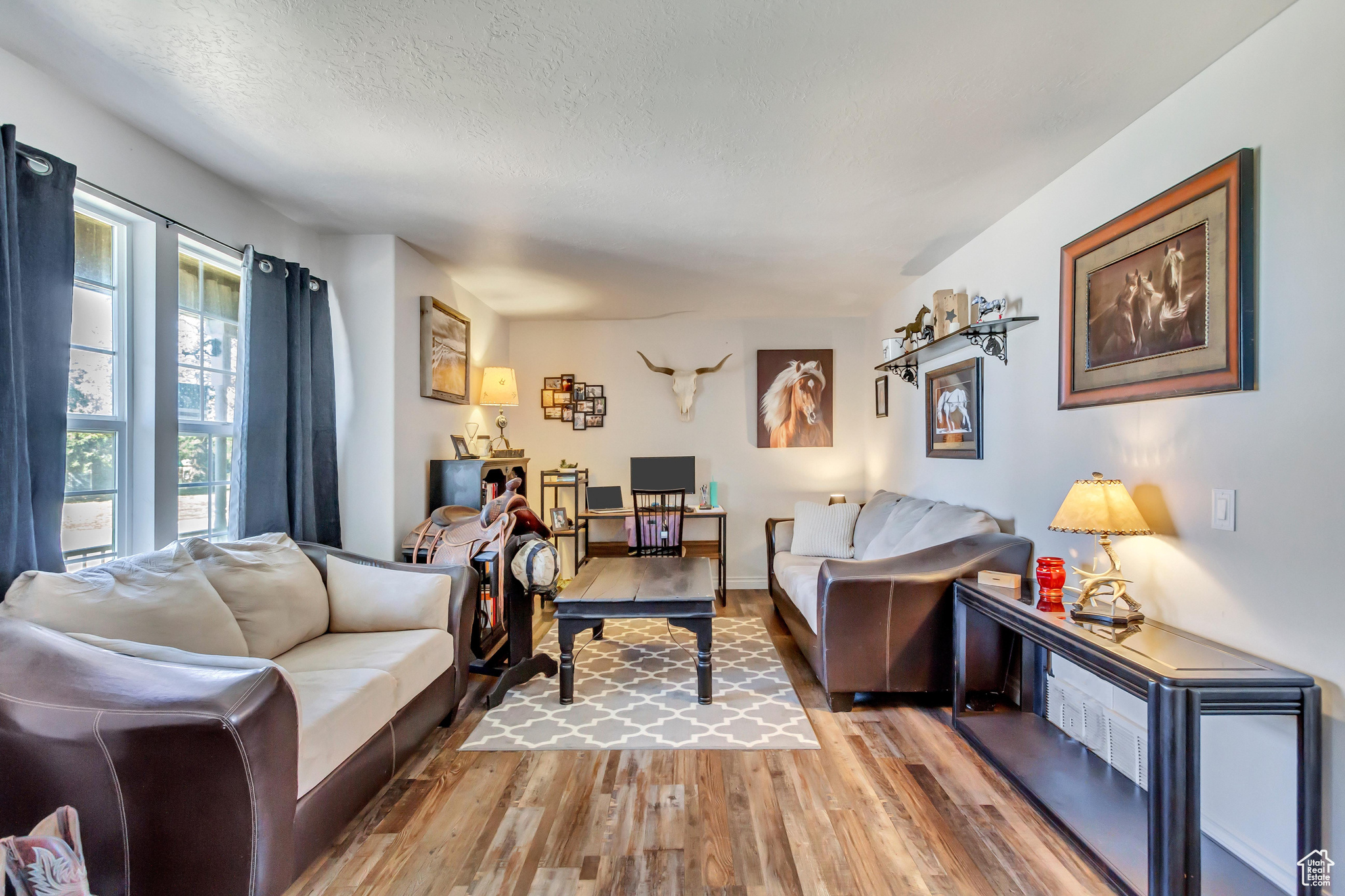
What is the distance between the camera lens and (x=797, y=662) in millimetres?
3504

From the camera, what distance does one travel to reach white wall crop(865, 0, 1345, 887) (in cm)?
153

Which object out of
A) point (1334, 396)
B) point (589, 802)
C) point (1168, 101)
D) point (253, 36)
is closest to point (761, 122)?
point (1168, 101)

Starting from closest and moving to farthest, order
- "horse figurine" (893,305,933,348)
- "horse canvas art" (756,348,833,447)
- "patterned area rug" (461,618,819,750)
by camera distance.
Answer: "patterned area rug" (461,618,819,750)
"horse figurine" (893,305,933,348)
"horse canvas art" (756,348,833,447)

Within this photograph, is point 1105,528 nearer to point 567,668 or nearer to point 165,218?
point 567,668

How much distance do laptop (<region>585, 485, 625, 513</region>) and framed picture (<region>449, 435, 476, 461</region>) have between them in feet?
4.39

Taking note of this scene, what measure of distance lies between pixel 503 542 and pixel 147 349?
1685 mm

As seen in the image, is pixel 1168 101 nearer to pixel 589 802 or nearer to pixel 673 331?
pixel 589 802

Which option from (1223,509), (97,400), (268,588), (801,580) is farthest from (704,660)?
(97,400)

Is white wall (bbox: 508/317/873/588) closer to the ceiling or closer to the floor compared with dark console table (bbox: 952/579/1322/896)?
closer to the ceiling

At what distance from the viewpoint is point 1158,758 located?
151 cm

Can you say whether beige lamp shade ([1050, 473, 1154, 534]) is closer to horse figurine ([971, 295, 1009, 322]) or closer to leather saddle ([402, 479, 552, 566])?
horse figurine ([971, 295, 1009, 322])

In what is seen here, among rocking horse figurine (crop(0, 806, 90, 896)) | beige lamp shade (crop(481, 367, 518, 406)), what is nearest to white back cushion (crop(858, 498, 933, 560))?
beige lamp shade (crop(481, 367, 518, 406))

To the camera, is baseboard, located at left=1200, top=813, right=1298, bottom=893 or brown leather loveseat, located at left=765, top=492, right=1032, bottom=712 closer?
baseboard, located at left=1200, top=813, right=1298, bottom=893

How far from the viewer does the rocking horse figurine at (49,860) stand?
3.64ft
